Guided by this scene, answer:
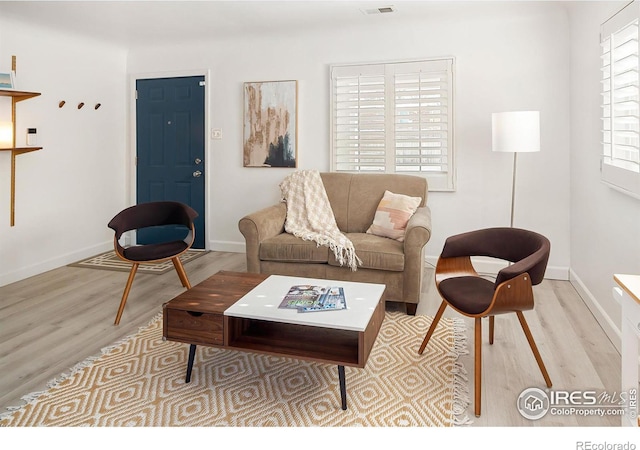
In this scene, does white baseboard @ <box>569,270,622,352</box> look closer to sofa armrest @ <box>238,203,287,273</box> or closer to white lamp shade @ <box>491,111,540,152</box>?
Result: white lamp shade @ <box>491,111,540,152</box>

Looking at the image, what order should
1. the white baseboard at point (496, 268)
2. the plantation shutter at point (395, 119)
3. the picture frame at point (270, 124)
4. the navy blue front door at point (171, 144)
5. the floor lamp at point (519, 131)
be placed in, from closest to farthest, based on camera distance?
the floor lamp at point (519, 131)
the white baseboard at point (496, 268)
the plantation shutter at point (395, 119)
the picture frame at point (270, 124)
the navy blue front door at point (171, 144)

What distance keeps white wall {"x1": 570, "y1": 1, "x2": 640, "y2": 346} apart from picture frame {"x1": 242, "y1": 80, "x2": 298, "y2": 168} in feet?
8.29

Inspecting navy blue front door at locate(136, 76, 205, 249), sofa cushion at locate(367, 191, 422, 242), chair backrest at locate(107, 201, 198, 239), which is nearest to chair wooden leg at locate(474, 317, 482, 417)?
sofa cushion at locate(367, 191, 422, 242)

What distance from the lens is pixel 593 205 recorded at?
3.29 meters

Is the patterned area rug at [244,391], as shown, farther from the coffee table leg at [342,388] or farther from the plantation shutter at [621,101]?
the plantation shutter at [621,101]

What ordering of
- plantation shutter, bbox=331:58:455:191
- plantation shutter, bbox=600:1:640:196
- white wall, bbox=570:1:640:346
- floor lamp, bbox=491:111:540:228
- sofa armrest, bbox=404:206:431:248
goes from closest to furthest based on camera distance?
plantation shutter, bbox=600:1:640:196 < white wall, bbox=570:1:640:346 < sofa armrest, bbox=404:206:431:248 < floor lamp, bbox=491:111:540:228 < plantation shutter, bbox=331:58:455:191

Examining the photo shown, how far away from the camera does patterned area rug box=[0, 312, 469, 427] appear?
1.98 m

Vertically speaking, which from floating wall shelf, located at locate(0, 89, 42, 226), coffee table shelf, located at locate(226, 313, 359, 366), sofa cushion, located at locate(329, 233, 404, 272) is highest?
floating wall shelf, located at locate(0, 89, 42, 226)

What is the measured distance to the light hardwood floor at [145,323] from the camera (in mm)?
2232

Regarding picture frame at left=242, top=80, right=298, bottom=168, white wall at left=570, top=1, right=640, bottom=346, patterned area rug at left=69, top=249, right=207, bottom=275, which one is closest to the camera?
white wall at left=570, top=1, right=640, bottom=346

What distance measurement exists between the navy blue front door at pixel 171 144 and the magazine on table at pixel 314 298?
9.88ft

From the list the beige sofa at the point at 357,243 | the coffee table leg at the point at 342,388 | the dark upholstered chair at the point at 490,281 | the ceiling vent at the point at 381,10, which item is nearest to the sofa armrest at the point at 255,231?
the beige sofa at the point at 357,243

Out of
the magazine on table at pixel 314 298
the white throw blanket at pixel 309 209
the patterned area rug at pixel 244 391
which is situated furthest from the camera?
the white throw blanket at pixel 309 209

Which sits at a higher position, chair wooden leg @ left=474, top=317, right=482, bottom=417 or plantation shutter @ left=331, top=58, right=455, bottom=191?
plantation shutter @ left=331, top=58, right=455, bottom=191
